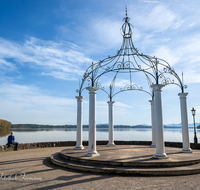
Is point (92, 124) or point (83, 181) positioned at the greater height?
point (92, 124)

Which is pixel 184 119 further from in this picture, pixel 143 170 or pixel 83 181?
pixel 83 181

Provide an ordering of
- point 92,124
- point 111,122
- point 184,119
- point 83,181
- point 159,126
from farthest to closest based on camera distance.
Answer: point 111,122 < point 184,119 < point 92,124 < point 159,126 < point 83,181

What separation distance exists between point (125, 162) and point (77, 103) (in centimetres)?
609

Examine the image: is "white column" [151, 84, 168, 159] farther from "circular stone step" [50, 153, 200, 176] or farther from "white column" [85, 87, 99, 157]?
"white column" [85, 87, 99, 157]

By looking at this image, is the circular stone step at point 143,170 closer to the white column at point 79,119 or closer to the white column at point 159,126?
the white column at point 159,126

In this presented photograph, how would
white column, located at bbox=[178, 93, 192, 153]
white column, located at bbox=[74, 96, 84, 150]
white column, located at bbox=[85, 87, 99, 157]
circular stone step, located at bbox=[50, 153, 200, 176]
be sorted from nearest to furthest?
circular stone step, located at bbox=[50, 153, 200, 176]
white column, located at bbox=[85, 87, 99, 157]
white column, located at bbox=[178, 93, 192, 153]
white column, located at bbox=[74, 96, 84, 150]

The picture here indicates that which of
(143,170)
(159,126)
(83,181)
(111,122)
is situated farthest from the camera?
(111,122)

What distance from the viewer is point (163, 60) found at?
10656mm

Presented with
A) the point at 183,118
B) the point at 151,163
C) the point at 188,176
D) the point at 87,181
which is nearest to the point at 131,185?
the point at 87,181

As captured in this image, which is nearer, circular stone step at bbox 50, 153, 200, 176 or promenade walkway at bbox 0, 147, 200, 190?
promenade walkway at bbox 0, 147, 200, 190

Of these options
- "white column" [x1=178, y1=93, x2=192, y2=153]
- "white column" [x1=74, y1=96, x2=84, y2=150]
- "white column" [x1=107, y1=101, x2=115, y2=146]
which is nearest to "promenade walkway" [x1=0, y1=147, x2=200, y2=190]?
"white column" [x1=178, y1=93, x2=192, y2=153]

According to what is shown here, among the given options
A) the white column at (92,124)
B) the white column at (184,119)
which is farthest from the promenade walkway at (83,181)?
the white column at (184,119)

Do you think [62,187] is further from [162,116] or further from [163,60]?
[163,60]

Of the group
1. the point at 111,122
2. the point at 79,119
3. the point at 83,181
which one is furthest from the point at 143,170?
the point at 111,122
